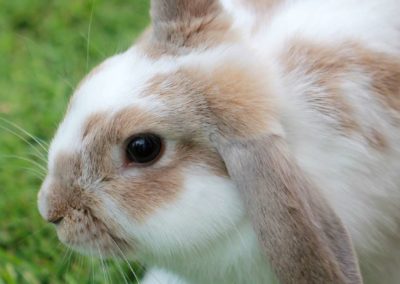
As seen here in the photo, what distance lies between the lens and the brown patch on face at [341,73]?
8.55ft

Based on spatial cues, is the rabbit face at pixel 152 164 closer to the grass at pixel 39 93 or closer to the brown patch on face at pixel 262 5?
the brown patch on face at pixel 262 5

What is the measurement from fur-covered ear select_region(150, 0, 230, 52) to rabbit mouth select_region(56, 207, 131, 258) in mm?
518

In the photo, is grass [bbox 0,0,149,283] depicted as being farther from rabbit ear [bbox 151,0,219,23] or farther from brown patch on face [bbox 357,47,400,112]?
brown patch on face [bbox 357,47,400,112]

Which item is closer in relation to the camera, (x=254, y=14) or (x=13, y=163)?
(x=254, y=14)

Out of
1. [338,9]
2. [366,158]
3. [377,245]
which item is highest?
[338,9]

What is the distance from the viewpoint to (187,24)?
2.67 meters

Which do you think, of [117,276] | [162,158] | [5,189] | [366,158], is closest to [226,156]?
[162,158]

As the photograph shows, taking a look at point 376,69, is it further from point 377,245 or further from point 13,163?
point 13,163

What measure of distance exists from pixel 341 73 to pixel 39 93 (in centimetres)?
197

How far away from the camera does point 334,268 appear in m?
2.42

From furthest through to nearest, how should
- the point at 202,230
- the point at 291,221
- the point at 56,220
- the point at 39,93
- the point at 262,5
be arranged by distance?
the point at 39,93 → the point at 262,5 → the point at 56,220 → the point at 202,230 → the point at 291,221

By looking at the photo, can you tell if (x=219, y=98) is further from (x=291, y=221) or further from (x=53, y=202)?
(x=53, y=202)

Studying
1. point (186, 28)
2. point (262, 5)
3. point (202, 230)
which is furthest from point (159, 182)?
point (262, 5)

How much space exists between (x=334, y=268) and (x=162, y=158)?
54 cm
